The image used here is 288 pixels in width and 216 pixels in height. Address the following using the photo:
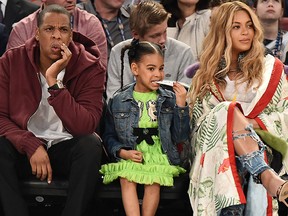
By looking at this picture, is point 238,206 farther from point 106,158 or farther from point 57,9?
point 57,9

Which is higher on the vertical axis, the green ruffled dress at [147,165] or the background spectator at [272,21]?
the background spectator at [272,21]

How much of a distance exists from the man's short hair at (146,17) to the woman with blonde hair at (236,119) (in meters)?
0.46

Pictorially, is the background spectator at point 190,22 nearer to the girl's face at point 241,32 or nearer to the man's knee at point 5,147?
the girl's face at point 241,32

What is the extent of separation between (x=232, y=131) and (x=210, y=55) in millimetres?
682

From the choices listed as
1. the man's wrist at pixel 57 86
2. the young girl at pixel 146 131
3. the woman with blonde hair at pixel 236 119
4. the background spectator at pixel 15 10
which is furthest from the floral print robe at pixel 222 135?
the background spectator at pixel 15 10

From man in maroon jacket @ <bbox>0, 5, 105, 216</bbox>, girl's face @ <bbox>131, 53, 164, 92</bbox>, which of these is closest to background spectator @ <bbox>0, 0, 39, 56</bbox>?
man in maroon jacket @ <bbox>0, 5, 105, 216</bbox>

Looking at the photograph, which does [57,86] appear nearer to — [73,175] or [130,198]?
[73,175]

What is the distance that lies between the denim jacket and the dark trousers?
0.19 m

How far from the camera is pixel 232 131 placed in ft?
16.3

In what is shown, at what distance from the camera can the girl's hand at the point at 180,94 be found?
5016 mm

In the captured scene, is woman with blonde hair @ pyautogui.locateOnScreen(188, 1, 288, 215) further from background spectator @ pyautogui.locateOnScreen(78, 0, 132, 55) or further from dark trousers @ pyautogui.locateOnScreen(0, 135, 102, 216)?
background spectator @ pyautogui.locateOnScreen(78, 0, 132, 55)

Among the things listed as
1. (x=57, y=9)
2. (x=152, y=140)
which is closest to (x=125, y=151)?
(x=152, y=140)

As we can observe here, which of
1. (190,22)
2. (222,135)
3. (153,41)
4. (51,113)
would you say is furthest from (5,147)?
(190,22)

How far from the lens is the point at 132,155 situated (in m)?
5.05
